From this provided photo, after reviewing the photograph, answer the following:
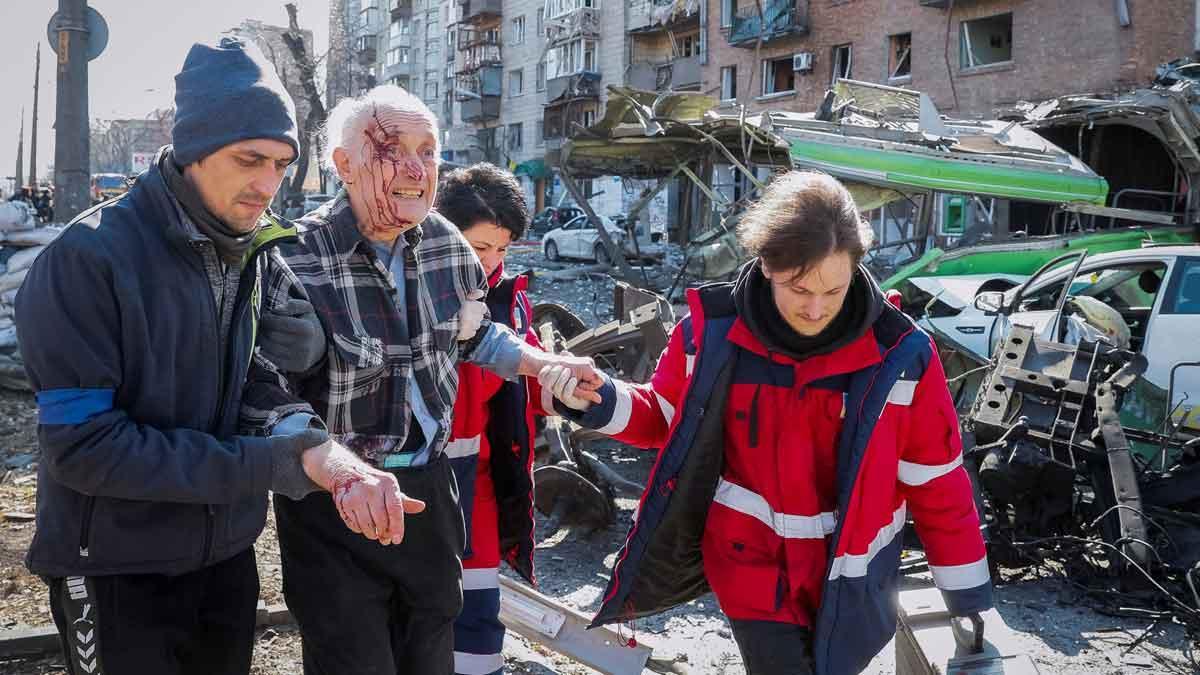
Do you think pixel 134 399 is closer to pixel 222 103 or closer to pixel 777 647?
pixel 222 103

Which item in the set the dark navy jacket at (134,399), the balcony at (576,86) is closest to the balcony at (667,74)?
the balcony at (576,86)

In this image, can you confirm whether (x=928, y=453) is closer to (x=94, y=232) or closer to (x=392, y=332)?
(x=392, y=332)

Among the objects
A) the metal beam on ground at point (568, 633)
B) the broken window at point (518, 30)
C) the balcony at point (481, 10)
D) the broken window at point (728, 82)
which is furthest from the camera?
the balcony at point (481, 10)

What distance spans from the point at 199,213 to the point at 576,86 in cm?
4265

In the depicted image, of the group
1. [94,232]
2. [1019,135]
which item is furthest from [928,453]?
[1019,135]

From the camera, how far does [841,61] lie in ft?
98.8

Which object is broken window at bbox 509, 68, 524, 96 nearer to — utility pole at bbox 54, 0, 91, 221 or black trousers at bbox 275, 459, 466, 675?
utility pole at bbox 54, 0, 91, 221

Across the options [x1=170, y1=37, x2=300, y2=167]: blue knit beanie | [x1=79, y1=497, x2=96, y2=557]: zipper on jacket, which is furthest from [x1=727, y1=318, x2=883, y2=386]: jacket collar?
[x1=79, y1=497, x2=96, y2=557]: zipper on jacket

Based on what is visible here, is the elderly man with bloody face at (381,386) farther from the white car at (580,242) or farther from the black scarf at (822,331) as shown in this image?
the white car at (580,242)

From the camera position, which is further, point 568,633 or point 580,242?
point 580,242

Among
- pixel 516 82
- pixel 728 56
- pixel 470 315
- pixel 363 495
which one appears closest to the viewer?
pixel 363 495

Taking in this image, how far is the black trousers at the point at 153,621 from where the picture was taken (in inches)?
73.7

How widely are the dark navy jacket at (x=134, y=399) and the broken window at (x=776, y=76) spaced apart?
3213cm

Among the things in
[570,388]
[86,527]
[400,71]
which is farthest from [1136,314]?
[400,71]
